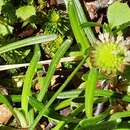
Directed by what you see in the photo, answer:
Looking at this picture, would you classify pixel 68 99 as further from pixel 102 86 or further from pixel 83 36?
pixel 83 36

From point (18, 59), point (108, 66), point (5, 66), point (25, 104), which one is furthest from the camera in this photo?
point (18, 59)

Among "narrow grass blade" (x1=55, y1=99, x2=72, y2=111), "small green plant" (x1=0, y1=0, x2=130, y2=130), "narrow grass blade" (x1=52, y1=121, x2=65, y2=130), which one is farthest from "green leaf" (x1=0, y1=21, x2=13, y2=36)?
"narrow grass blade" (x1=52, y1=121, x2=65, y2=130)

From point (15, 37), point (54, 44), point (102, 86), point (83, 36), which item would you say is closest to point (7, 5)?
point (15, 37)

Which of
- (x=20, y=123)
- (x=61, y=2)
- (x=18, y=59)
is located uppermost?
(x=61, y=2)

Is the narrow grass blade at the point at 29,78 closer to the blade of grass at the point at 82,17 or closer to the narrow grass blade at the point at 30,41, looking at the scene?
the narrow grass blade at the point at 30,41

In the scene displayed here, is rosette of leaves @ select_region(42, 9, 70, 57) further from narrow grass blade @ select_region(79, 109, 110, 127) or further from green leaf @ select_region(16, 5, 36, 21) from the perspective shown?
narrow grass blade @ select_region(79, 109, 110, 127)

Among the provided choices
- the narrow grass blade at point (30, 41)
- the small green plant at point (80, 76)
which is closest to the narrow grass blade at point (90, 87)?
the small green plant at point (80, 76)

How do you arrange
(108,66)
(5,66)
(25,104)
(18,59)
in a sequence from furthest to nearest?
1. (18,59)
2. (5,66)
3. (25,104)
4. (108,66)
